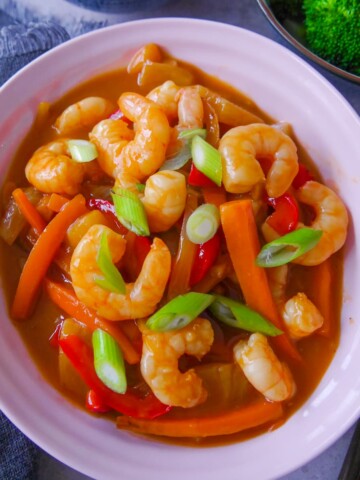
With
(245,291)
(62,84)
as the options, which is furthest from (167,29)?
(245,291)

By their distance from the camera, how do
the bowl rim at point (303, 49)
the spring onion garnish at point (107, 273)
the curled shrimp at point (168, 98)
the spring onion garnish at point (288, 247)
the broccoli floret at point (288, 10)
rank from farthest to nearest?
the broccoli floret at point (288, 10), the bowl rim at point (303, 49), the curled shrimp at point (168, 98), the spring onion garnish at point (288, 247), the spring onion garnish at point (107, 273)

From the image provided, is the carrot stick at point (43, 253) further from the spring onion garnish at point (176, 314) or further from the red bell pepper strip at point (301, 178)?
A: the red bell pepper strip at point (301, 178)

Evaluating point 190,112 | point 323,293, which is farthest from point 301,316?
point 190,112

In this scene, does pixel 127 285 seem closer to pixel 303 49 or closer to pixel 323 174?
pixel 323 174

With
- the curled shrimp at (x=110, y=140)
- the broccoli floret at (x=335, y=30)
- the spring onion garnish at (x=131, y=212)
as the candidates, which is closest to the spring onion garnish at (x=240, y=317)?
the spring onion garnish at (x=131, y=212)

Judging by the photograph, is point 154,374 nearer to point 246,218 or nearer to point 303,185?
point 246,218

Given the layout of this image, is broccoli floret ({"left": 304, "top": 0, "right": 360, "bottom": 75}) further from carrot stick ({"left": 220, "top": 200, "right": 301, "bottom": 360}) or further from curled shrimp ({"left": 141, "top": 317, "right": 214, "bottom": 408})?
curled shrimp ({"left": 141, "top": 317, "right": 214, "bottom": 408})

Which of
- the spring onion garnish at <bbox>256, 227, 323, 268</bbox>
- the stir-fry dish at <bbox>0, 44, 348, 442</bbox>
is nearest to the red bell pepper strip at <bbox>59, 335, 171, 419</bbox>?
the stir-fry dish at <bbox>0, 44, 348, 442</bbox>
